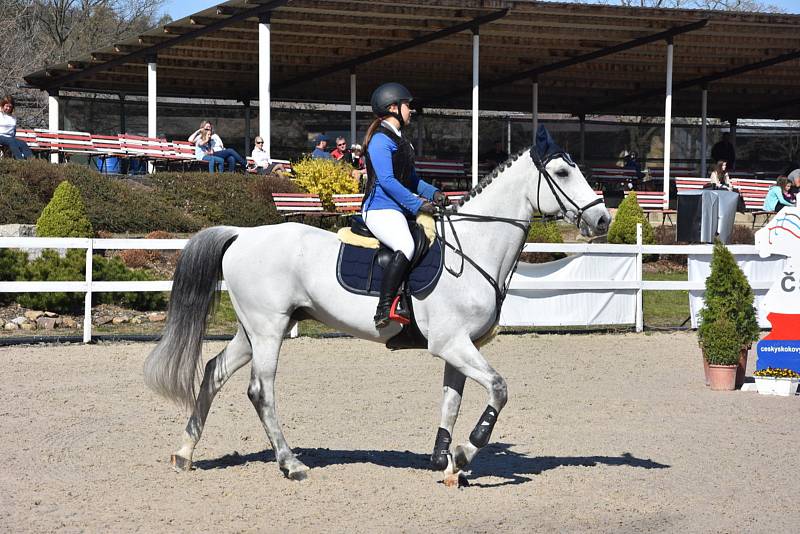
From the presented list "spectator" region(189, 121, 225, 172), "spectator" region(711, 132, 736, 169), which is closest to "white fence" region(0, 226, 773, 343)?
"spectator" region(189, 121, 225, 172)

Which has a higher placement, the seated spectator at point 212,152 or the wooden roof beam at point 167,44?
the wooden roof beam at point 167,44

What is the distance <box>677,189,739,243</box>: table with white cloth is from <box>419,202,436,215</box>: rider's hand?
1193cm

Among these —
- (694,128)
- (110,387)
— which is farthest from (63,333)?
(694,128)

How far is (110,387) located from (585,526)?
5737 millimetres

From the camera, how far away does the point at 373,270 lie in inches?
264

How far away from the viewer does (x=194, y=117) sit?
30.2 metres

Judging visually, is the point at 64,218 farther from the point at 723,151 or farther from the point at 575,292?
the point at 723,151

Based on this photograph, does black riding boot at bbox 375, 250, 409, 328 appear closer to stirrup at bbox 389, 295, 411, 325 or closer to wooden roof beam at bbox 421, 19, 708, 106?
stirrup at bbox 389, 295, 411, 325

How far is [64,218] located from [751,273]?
1028 centimetres

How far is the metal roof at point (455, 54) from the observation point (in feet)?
73.5

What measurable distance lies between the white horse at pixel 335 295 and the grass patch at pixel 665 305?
9.43 metres

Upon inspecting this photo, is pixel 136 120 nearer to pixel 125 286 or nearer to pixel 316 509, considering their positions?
pixel 125 286

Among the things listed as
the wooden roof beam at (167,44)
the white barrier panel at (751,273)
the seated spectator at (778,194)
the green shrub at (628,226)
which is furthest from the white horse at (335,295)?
the seated spectator at (778,194)

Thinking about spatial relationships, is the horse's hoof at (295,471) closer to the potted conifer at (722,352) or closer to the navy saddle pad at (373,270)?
the navy saddle pad at (373,270)
